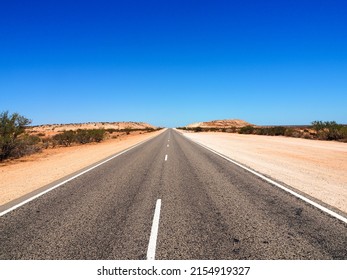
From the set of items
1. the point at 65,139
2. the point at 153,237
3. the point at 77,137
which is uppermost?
the point at 77,137

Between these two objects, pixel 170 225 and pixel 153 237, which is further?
pixel 170 225

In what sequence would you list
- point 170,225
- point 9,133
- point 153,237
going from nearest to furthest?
point 153,237
point 170,225
point 9,133

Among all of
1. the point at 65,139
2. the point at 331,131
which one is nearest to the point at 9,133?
the point at 65,139

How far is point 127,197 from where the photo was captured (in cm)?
727

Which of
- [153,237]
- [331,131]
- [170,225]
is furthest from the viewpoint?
[331,131]

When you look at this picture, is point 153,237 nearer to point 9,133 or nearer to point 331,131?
point 9,133

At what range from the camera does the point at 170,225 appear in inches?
203

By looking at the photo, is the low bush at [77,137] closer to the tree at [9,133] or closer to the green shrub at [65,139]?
the green shrub at [65,139]

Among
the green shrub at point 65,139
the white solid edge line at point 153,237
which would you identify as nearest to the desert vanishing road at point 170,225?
the white solid edge line at point 153,237

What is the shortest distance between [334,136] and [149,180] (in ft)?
100.0

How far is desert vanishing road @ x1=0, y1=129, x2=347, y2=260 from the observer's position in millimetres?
4090

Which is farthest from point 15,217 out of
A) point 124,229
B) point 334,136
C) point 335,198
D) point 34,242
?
point 334,136

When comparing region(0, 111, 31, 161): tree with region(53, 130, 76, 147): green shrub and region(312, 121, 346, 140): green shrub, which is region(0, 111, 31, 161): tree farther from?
region(312, 121, 346, 140): green shrub
